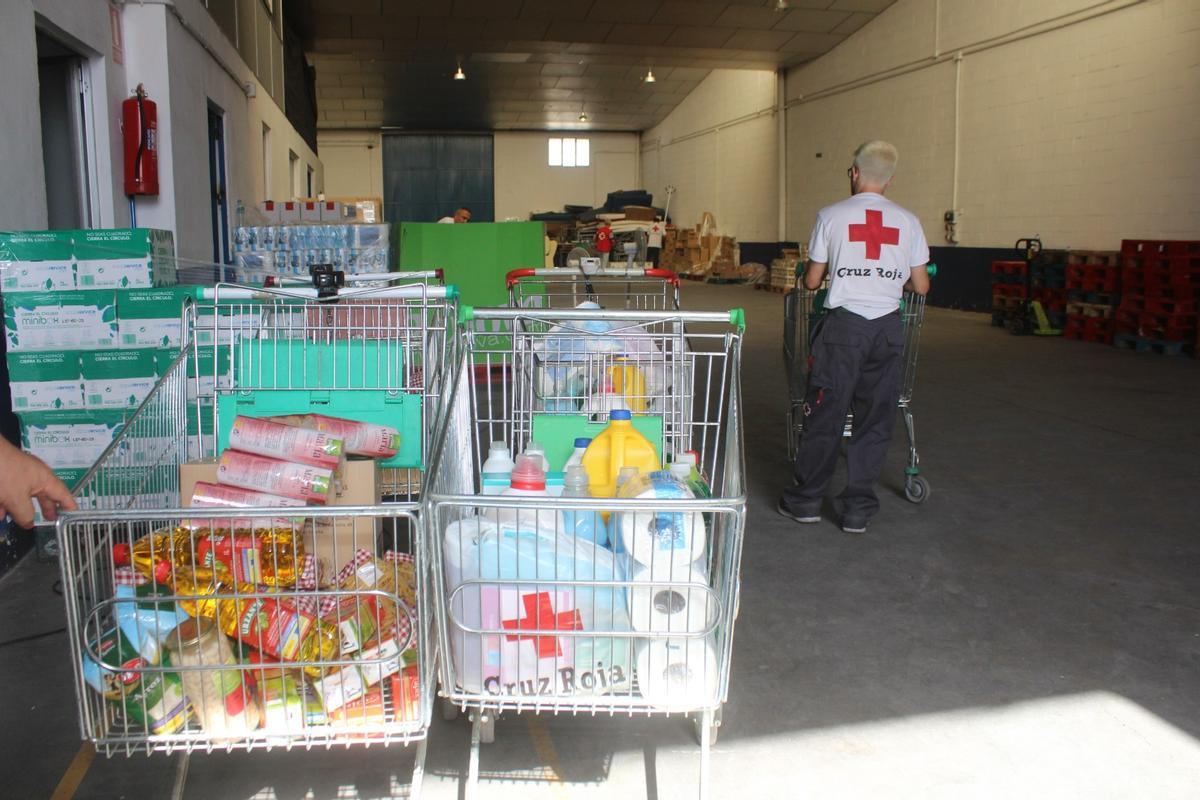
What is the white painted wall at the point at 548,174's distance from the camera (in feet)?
110

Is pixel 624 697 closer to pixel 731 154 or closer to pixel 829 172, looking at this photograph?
pixel 829 172

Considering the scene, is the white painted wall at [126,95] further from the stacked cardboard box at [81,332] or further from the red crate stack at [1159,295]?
the red crate stack at [1159,295]

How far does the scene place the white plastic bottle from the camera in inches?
97.3

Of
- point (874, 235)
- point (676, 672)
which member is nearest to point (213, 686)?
point (676, 672)

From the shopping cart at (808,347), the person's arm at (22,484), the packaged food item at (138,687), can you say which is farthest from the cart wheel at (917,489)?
the person's arm at (22,484)

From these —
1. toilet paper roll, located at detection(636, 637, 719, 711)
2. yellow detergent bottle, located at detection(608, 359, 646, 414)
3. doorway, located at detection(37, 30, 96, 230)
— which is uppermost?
doorway, located at detection(37, 30, 96, 230)

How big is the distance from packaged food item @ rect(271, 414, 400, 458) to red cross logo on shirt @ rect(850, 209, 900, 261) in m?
2.25

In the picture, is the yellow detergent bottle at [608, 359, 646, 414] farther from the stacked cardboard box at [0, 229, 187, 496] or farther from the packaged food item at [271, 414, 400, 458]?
the stacked cardboard box at [0, 229, 187, 496]

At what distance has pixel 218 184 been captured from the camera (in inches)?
402

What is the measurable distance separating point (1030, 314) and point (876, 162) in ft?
31.5

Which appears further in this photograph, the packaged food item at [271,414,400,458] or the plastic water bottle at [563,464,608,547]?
the packaged food item at [271,414,400,458]

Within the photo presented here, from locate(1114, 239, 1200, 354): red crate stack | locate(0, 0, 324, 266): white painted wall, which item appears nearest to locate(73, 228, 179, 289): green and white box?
locate(0, 0, 324, 266): white painted wall

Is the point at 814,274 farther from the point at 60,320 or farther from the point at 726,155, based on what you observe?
the point at 726,155

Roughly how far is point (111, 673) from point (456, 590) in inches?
27.4
